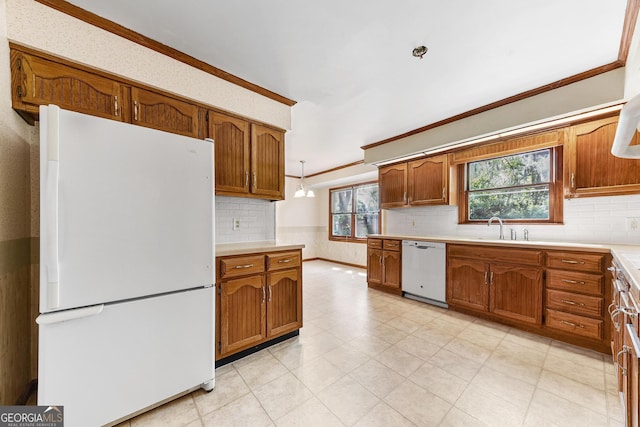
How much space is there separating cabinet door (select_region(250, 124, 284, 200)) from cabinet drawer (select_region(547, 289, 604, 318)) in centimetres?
286

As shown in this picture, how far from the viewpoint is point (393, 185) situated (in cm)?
436

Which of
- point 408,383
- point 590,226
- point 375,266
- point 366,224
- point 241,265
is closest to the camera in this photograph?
point 408,383

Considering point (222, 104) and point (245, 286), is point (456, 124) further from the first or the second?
point (245, 286)

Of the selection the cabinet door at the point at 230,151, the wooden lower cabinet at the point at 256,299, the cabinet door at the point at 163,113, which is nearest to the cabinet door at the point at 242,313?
the wooden lower cabinet at the point at 256,299

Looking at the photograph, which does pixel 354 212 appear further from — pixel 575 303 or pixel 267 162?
pixel 575 303

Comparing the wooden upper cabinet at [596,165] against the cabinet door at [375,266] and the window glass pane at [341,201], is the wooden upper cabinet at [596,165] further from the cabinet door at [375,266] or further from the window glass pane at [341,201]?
the window glass pane at [341,201]

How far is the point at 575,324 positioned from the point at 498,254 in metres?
0.82

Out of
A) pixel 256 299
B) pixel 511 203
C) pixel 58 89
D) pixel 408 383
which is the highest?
pixel 58 89

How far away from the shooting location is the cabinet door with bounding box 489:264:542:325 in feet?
8.30

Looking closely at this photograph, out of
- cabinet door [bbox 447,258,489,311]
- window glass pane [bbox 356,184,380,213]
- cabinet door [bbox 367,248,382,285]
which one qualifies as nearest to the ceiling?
cabinet door [bbox 447,258,489,311]

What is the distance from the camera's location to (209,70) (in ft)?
7.07

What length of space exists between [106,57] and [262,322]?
Result: 7.44ft

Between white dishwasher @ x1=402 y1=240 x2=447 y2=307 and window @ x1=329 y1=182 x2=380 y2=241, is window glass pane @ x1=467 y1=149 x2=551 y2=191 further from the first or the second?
window @ x1=329 y1=182 x2=380 y2=241

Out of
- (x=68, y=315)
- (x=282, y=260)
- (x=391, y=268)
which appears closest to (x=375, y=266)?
(x=391, y=268)
